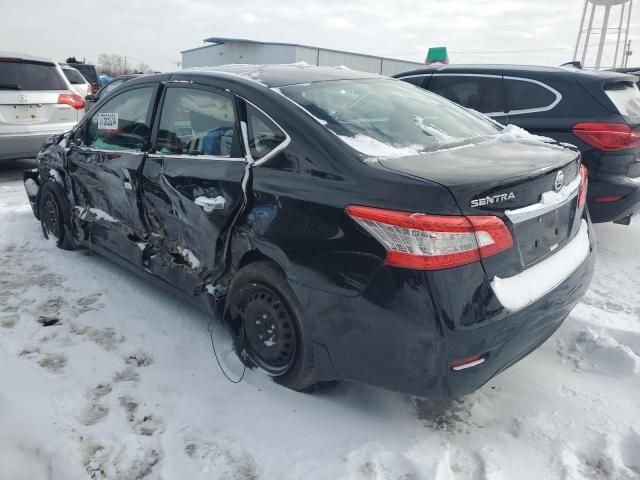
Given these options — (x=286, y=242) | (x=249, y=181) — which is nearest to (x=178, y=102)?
(x=249, y=181)

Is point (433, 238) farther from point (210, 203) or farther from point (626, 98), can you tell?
point (626, 98)

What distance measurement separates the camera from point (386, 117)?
2.79 meters

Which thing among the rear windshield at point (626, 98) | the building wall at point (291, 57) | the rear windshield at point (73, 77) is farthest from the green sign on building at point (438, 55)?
the building wall at point (291, 57)

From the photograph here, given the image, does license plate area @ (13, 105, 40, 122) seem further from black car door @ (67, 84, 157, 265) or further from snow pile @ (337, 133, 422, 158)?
snow pile @ (337, 133, 422, 158)

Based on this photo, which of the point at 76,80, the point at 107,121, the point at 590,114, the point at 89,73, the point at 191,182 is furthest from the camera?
the point at 89,73

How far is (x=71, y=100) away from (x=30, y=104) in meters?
0.69

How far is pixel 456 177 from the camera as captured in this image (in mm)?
2049

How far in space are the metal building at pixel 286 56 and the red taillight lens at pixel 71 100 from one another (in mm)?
27899

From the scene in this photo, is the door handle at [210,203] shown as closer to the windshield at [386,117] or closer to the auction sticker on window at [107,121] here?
the windshield at [386,117]

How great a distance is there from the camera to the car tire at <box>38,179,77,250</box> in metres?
4.34

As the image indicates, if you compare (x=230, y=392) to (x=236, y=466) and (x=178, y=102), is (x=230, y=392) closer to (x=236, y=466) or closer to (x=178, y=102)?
(x=236, y=466)

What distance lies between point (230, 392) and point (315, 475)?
2.37 ft

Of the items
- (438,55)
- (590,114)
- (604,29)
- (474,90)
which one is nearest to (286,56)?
(604,29)

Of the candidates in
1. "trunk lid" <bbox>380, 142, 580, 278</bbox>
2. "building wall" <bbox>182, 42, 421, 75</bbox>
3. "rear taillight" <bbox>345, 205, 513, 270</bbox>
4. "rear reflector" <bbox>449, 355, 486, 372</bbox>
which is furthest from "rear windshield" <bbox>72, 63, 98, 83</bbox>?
"rear reflector" <bbox>449, 355, 486, 372</bbox>
